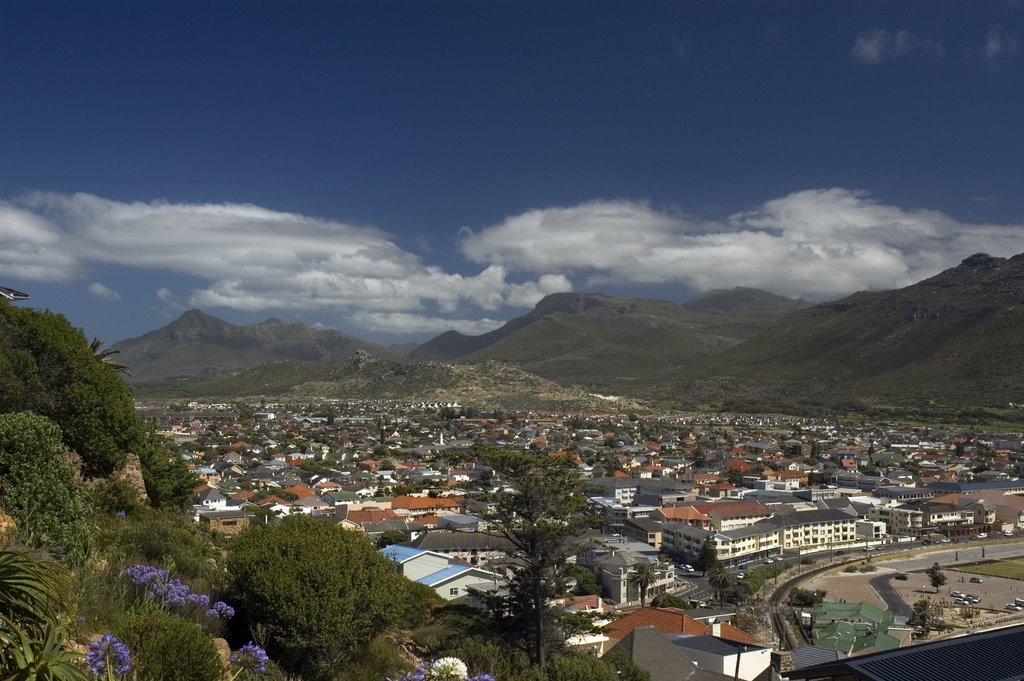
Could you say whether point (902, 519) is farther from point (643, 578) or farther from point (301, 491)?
point (301, 491)

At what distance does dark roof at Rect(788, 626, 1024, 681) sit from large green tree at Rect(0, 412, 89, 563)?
287 inches

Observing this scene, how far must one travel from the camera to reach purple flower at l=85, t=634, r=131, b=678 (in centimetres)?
468

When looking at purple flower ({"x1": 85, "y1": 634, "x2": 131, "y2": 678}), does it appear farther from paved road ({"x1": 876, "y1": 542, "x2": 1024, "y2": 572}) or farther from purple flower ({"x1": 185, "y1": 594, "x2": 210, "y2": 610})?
paved road ({"x1": 876, "y1": 542, "x2": 1024, "y2": 572})

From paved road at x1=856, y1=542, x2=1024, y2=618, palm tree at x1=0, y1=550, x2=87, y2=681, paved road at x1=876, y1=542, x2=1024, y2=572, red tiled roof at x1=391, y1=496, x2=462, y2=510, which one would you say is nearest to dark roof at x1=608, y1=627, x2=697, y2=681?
palm tree at x1=0, y1=550, x2=87, y2=681

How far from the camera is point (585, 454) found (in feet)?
254

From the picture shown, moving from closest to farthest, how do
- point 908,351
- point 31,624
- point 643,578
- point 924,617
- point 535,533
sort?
point 31,624, point 535,533, point 924,617, point 643,578, point 908,351

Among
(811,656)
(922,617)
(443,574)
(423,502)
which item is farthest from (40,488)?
(423,502)

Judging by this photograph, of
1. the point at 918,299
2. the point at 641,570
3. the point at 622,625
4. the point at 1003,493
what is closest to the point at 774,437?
the point at 1003,493

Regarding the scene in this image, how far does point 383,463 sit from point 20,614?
6553cm

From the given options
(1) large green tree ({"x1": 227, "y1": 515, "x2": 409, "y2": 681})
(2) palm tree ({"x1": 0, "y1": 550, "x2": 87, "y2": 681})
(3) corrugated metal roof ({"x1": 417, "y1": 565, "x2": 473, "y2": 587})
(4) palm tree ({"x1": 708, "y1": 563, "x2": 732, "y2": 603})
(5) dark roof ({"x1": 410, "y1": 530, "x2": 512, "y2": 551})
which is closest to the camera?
(2) palm tree ({"x1": 0, "y1": 550, "x2": 87, "y2": 681})

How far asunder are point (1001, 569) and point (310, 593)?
4789 centimetres

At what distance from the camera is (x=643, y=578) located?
1384 inches

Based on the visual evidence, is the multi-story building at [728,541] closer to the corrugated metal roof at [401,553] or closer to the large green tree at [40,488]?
the corrugated metal roof at [401,553]

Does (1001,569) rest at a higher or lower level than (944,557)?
higher
